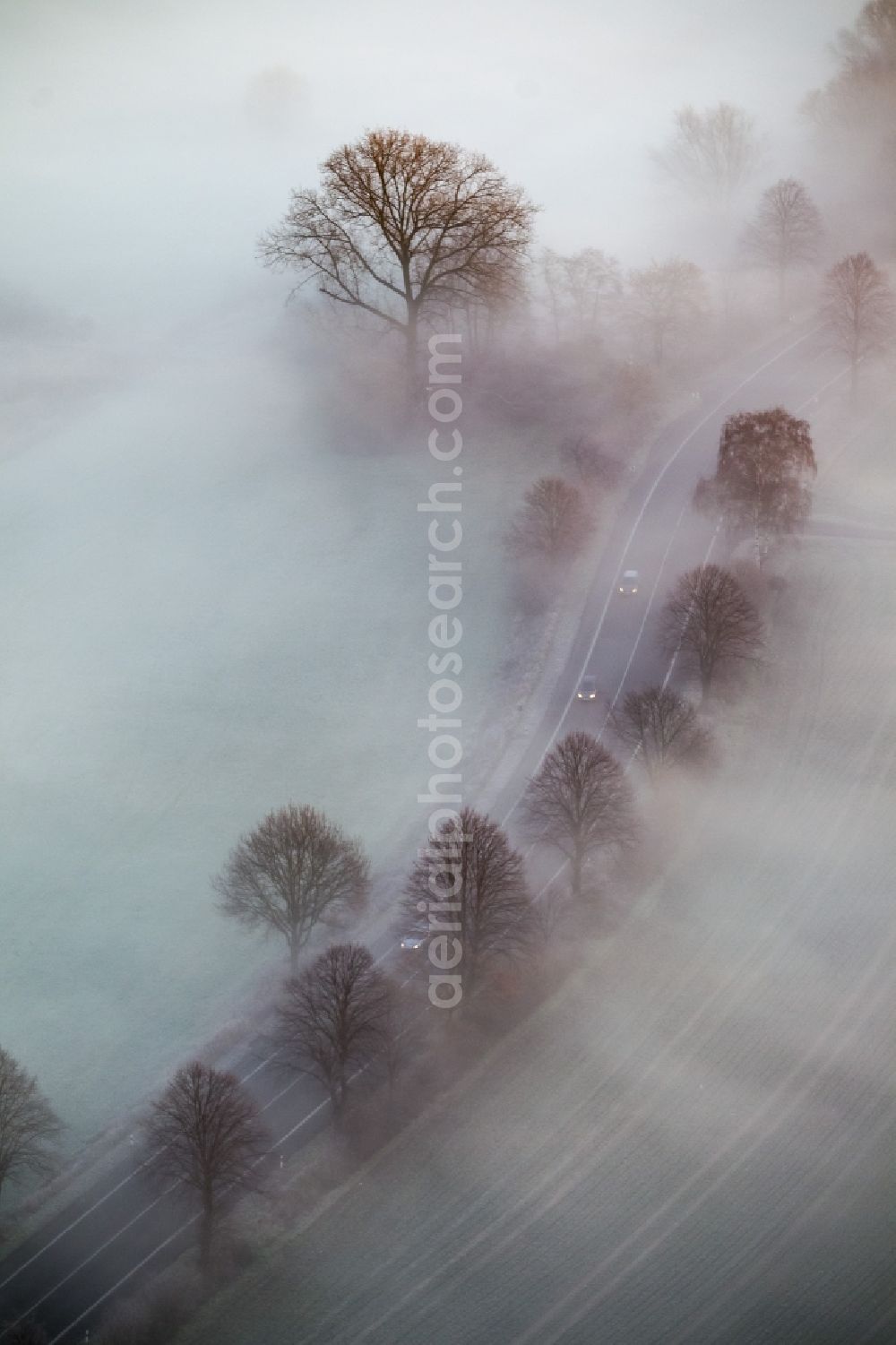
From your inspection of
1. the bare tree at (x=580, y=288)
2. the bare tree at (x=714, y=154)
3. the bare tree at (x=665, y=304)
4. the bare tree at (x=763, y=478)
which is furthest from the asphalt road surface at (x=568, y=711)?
the bare tree at (x=714, y=154)

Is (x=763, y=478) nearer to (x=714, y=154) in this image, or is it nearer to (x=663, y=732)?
(x=663, y=732)

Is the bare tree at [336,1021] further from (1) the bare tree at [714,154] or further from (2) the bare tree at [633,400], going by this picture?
(1) the bare tree at [714,154]

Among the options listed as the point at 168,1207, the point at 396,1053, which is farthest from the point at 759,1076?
the point at 168,1207

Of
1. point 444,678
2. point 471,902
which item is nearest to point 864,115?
point 444,678

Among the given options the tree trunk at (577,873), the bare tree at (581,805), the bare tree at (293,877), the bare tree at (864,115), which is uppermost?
the bare tree at (864,115)

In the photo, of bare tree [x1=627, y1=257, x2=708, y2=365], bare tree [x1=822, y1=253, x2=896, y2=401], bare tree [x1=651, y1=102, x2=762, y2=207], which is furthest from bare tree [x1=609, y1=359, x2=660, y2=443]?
bare tree [x1=651, y1=102, x2=762, y2=207]

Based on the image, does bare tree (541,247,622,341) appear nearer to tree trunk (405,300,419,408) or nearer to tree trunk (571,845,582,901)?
tree trunk (405,300,419,408)
